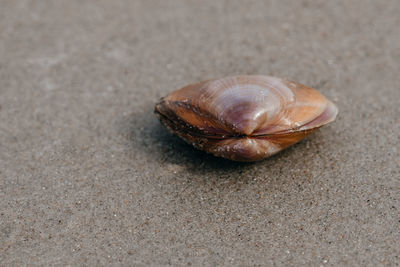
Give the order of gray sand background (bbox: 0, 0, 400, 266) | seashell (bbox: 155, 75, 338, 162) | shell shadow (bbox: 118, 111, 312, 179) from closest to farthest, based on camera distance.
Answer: gray sand background (bbox: 0, 0, 400, 266) → seashell (bbox: 155, 75, 338, 162) → shell shadow (bbox: 118, 111, 312, 179)

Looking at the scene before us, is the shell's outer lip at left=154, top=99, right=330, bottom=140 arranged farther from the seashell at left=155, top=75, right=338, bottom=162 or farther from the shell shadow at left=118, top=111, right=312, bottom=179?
the shell shadow at left=118, top=111, right=312, bottom=179

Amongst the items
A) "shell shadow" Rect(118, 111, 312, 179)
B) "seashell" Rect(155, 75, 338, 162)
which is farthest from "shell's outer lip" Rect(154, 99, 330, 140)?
"shell shadow" Rect(118, 111, 312, 179)

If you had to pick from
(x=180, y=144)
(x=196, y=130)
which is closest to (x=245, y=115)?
(x=196, y=130)

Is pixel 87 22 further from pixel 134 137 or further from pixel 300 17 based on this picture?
pixel 300 17

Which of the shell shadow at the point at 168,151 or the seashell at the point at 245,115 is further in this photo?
the shell shadow at the point at 168,151

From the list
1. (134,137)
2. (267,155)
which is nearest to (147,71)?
(134,137)

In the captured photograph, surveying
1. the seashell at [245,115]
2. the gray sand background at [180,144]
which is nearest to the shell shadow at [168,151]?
the gray sand background at [180,144]

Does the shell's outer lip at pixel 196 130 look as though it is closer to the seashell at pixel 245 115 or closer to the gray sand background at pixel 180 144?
the seashell at pixel 245 115
